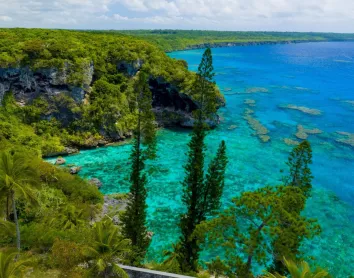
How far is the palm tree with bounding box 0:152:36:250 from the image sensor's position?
1497 cm

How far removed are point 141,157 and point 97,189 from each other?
1193cm

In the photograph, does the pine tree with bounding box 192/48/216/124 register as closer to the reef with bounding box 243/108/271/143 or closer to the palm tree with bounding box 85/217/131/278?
the palm tree with bounding box 85/217/131/278

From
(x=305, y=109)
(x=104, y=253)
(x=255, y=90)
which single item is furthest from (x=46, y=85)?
(x=255, y=90)

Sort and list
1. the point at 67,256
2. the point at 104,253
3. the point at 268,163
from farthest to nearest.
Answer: the point at 268,163 < the point at 67,256 < the point at 104,253

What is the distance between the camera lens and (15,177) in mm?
15461

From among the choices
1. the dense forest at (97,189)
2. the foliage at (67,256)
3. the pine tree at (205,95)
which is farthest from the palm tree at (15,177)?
the pine tree at (205,95)

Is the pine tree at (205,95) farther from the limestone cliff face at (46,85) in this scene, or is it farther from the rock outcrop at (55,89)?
the limestone cliff face at (46,85)

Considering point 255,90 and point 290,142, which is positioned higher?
point 255,90

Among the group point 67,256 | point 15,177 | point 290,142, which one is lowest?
point 290,142

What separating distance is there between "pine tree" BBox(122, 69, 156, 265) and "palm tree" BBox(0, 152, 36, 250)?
739 cm

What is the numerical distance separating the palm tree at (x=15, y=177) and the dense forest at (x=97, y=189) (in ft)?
0.17

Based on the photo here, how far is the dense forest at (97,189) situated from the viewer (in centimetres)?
1395

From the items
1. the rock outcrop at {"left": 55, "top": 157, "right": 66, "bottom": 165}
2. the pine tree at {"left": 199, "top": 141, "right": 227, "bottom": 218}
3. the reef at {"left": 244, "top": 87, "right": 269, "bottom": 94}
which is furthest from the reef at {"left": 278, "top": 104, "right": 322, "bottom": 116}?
the pine tree at {"left": 199, "top": 141, "right": 227, "bottom": 218}

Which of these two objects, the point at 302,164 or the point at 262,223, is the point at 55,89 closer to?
the point at 302,164
